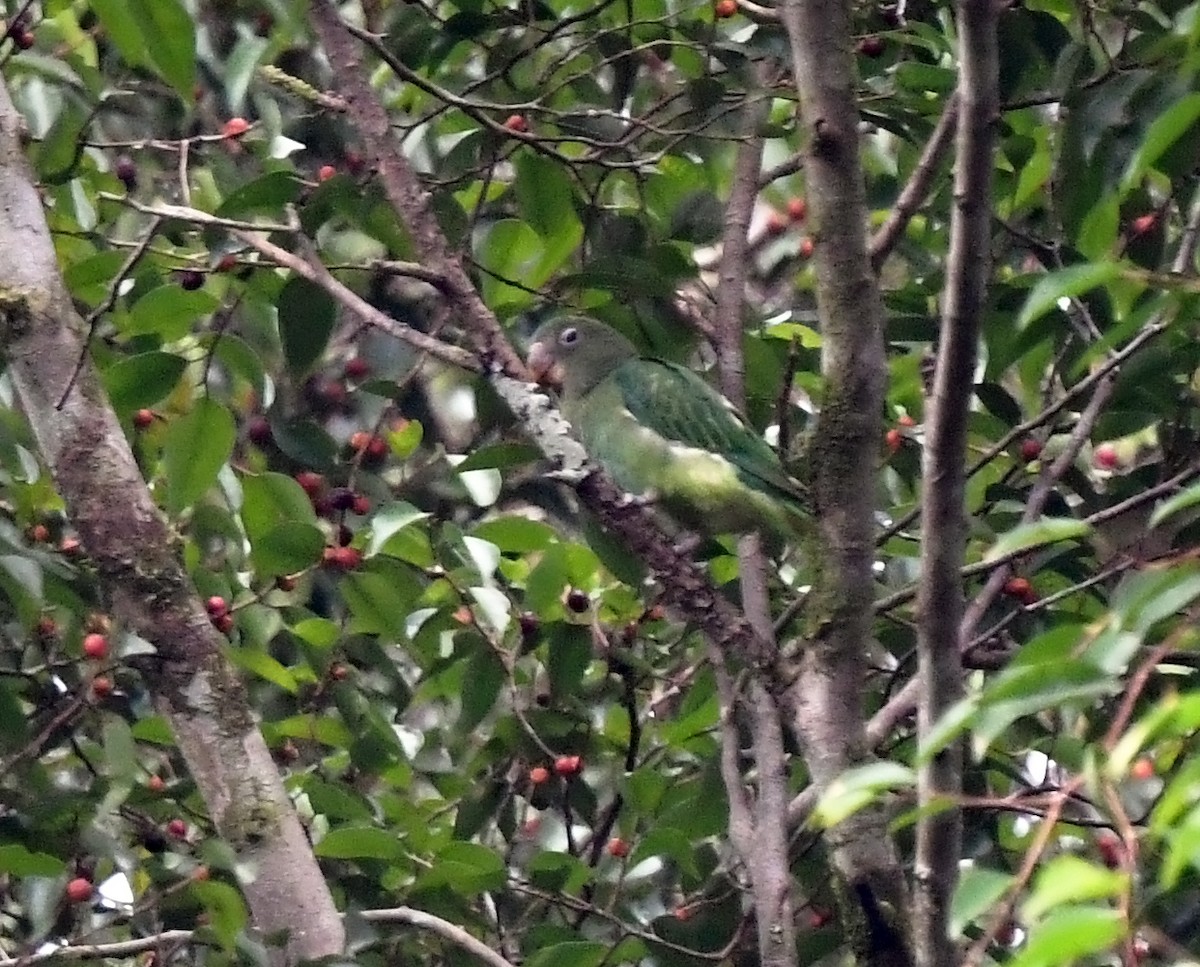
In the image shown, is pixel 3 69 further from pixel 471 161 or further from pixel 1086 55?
pixel 1086 55

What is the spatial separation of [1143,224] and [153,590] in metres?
1.41

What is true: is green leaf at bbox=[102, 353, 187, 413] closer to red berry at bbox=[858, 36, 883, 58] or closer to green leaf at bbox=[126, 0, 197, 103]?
green leaf at bbox=[126, 0, 197, 103]

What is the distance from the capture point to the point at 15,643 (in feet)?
8.62

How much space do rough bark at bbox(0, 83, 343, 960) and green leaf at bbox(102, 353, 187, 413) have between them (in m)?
0.07

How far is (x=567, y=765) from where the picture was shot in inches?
98.6

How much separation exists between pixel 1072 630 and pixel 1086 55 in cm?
133

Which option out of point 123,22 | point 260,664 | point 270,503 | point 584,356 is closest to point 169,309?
point 270,503

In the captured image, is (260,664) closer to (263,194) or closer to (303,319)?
(303,319)

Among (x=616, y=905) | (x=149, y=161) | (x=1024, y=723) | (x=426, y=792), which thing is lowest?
(x=426, y=792)

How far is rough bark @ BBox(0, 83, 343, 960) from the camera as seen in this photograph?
1.98 m

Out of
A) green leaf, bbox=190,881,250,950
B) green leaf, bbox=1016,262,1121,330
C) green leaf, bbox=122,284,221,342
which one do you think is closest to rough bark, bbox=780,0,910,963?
green leaf, bbox=1016,262,1121,330

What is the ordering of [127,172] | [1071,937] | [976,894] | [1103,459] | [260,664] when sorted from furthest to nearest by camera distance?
[1103,459] → [127,172] → [260,664] → [976,894] → [1071,937]

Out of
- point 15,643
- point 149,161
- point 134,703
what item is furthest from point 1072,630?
point 149,161

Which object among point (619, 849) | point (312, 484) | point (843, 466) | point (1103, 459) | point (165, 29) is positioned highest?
point (165, 29)
